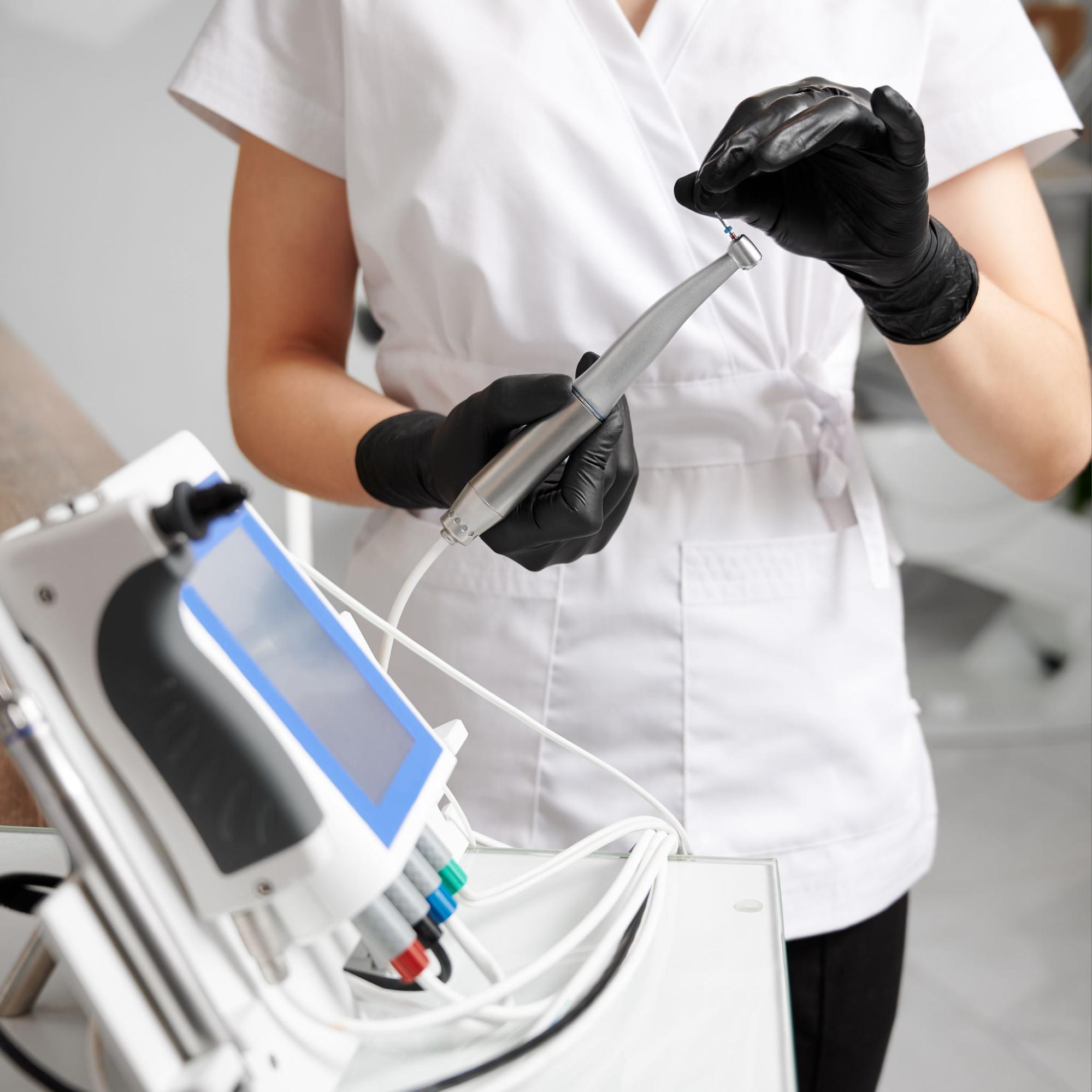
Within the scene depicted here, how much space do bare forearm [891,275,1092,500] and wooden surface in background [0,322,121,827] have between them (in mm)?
602

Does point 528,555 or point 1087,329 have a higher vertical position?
point 528,555

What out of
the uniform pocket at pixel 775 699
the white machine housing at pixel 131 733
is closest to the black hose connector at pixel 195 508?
the white machine housing at pixel 131 733

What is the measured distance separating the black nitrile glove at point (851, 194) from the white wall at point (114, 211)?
4.17 ft

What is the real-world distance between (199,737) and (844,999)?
1.83 ft

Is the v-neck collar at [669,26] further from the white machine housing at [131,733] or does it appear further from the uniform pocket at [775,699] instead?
the white machine housing at [131,733]

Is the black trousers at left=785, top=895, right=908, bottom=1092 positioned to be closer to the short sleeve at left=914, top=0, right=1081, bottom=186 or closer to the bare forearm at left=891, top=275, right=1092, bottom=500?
the bare forearm at left=891, top=275, right=1092, bottom=500

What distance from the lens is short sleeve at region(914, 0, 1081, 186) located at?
67cm

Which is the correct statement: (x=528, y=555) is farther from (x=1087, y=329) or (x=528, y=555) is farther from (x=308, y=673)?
(x=1087, y=329)

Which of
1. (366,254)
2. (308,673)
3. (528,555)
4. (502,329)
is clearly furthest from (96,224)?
(308,673)

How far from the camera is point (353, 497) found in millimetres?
706

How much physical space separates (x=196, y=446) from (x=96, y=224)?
141cm

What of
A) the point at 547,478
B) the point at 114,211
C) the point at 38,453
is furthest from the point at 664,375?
the point at 114,211

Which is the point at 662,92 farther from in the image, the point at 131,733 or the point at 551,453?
the point at 131,733

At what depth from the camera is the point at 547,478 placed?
0.58 meters
